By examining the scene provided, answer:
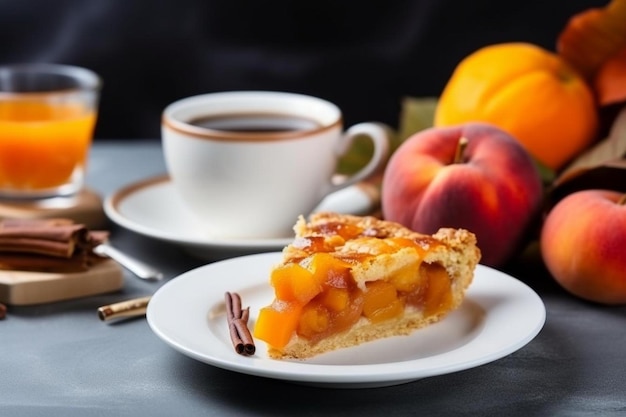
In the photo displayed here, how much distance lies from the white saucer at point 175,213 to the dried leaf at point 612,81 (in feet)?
1.64

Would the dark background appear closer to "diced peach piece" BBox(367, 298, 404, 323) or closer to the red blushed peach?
the red blushed peach

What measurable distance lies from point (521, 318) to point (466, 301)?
164 mm

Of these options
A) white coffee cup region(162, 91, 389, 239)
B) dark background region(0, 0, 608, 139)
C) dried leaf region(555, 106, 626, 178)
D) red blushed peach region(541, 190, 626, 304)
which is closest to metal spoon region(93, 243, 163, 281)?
white coffee cup region(162, 91, 389, 239)

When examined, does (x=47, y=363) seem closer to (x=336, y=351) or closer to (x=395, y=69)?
(x=336, y=351)

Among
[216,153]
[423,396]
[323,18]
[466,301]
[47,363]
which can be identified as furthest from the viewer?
[323,18]

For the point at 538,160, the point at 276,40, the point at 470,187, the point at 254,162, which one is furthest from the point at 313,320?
the point at 276,40

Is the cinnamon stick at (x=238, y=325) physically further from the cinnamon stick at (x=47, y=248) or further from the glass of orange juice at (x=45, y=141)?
the glass of orange juice at (x=45, y=141)

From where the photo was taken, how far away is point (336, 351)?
151 centimetres

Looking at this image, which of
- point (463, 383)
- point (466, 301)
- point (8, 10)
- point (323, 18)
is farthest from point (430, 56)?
point (463, 383)

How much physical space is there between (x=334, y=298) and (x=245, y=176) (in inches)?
20.7

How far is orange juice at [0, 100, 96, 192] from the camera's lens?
84.9 inches

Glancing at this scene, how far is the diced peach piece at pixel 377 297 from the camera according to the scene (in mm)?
1533

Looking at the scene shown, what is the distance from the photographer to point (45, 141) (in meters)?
2.18

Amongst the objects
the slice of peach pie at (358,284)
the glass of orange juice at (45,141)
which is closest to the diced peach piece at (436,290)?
the slice of peach pie at (358,284)
